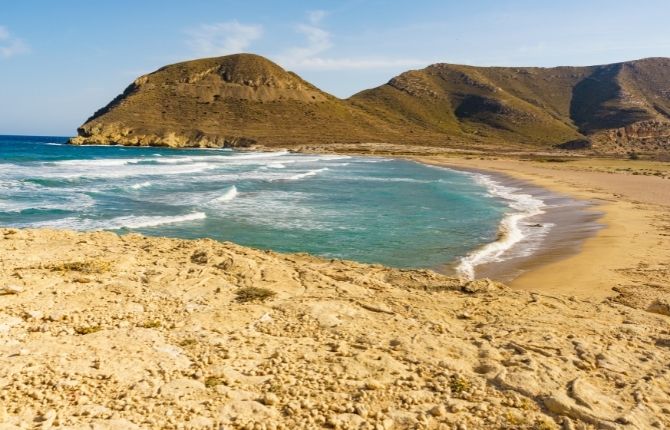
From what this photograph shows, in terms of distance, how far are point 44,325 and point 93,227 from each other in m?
11.4

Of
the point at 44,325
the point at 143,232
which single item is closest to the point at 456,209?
the point at 143,232

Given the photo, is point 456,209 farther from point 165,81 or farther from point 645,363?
point 165,81

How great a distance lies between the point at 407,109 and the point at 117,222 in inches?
5409

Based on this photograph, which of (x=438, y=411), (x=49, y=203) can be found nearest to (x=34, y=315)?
→ (x=438, y=411)

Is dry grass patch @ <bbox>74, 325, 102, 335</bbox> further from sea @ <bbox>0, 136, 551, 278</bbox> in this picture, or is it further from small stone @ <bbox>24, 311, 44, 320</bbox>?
sea @ <bbox>0, 136, 551, 278</bbox>

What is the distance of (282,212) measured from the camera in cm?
2223

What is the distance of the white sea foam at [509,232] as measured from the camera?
13.8 meters

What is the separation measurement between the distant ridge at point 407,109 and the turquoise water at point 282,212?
68374 millimetres

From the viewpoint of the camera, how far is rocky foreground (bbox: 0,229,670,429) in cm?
523

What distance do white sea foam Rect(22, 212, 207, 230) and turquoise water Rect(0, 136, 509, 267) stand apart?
0.03 meters

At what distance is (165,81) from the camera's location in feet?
406

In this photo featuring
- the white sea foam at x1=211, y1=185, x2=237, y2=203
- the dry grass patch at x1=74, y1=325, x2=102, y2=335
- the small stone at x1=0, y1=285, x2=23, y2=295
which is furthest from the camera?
the white sea foam at x1=211, y1=185, x2=237, y2=203

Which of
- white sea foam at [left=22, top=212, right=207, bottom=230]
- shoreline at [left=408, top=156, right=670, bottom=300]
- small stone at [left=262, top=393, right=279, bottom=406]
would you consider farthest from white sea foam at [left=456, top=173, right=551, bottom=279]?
white sea foam at [left=22, top=212, right=207, bottom=230]

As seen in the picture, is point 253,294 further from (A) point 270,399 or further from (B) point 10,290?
(B) point 10,290
